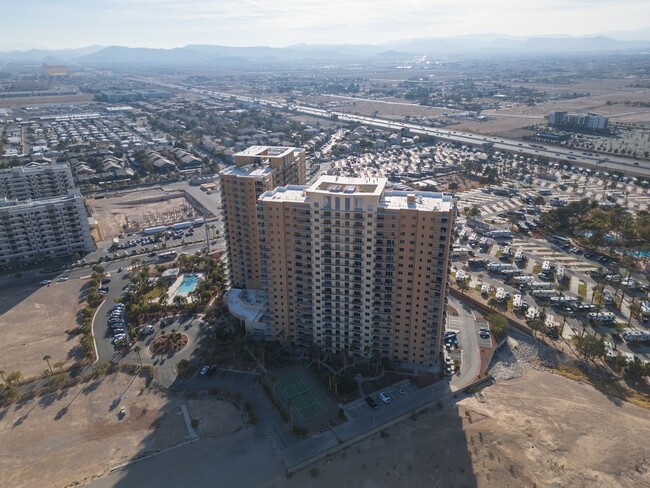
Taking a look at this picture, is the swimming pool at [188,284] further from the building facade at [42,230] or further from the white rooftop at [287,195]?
the white rooftop at [287,195]

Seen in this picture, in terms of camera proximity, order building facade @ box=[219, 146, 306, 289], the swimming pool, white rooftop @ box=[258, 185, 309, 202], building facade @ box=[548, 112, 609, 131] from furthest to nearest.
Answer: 1. building facade @ box=[548, 112, 609, 131]
2. the swimming pool
3. building facade @ box=[219, 146, 306, 289]
4. white rooftop @ box=[258, 185, 309, 202]

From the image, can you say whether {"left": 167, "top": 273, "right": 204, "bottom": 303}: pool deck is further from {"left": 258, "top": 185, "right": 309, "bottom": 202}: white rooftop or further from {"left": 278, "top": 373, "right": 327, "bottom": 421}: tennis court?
{"left": 258, "top": 185, "right": 309, "bottom": 202}: white rooftop

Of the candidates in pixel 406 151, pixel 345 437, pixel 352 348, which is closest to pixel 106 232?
pixel 352 348

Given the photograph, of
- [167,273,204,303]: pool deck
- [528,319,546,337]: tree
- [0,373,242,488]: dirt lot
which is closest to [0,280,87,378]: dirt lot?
[0,373,242,488]: dirt lot

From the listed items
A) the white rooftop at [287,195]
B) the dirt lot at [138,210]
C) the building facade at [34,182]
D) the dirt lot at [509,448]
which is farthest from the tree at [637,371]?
the building facade at [34,182]

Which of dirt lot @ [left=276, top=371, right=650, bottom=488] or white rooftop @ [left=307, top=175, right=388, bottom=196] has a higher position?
white rooftop @ [left=307, top=175, right=388, bottom=196]

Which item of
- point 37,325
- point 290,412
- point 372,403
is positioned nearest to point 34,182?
point 37,325
